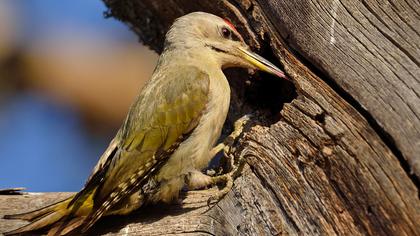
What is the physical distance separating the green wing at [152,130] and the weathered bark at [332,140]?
21 centimetres

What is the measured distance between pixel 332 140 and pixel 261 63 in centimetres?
93

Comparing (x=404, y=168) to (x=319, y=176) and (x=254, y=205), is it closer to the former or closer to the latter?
(x=319, y=176)

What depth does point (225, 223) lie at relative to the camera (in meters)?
3.81

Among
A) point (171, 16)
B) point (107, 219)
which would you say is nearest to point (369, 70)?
point (107, 219)

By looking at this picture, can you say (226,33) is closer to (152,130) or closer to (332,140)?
(152,130)

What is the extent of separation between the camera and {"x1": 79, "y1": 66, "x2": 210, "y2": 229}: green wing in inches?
166

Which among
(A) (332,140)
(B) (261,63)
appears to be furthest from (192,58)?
(A) (332,140)

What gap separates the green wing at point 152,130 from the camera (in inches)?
166

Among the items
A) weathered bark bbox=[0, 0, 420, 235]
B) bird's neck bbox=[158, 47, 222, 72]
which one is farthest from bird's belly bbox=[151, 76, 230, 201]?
bird's neck bbox=[158, 47, 222, 72]

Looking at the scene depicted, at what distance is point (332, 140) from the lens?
3.65 meters

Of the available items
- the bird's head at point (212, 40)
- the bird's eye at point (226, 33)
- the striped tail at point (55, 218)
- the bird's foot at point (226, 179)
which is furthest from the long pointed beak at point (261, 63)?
the striped tail at point (55, 218)

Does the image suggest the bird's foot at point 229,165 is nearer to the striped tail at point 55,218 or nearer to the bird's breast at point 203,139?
the bird's breast at point 203,139

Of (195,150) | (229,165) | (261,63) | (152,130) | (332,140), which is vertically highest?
(261,63)

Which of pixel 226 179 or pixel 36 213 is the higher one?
pixel 36 213
